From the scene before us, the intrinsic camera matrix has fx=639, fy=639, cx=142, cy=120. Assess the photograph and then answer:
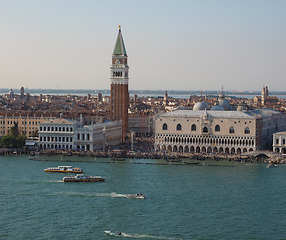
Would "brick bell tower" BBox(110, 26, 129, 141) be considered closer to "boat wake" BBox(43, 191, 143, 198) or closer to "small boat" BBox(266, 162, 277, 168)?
"small boat" BBox(266, 162, 277, 168)

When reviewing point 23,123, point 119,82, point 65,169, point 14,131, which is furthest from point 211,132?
point 23,123

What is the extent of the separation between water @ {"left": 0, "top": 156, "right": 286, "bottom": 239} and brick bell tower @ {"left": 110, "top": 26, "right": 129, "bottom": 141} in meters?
11.4

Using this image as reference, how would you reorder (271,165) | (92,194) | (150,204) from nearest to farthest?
(150,204)
(92,194)
(271,165)

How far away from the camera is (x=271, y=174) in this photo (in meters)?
26.0

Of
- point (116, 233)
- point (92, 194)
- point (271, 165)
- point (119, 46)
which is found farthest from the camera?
point (119, 46)

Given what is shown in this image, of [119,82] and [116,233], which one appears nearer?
[116,233]

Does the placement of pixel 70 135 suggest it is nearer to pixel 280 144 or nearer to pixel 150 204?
pixel 280 144

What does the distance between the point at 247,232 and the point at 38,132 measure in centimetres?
2043

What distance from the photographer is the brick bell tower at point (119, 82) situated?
126ft

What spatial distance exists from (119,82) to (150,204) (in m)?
19.1

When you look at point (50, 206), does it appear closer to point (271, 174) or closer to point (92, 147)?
point (271, 174)

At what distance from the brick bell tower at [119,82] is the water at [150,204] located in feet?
37.5

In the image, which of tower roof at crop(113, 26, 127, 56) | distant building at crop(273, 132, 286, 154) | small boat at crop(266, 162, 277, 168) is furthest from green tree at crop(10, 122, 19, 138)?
small boat at crop(266, 162, 277, 168)

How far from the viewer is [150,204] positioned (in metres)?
20.2
